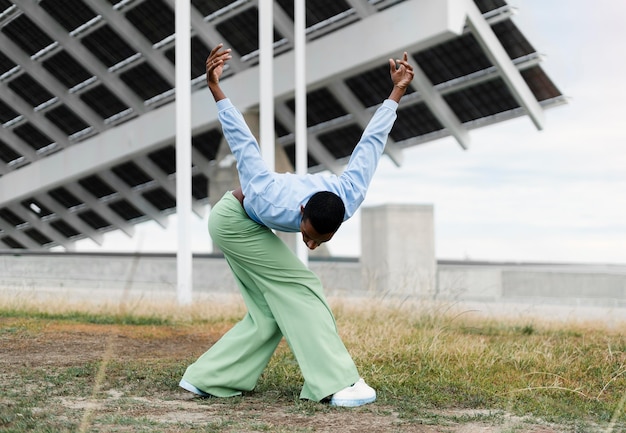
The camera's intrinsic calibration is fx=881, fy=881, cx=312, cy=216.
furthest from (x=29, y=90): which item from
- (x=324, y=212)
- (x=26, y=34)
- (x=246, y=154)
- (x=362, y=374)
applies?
(x=324, y=212)

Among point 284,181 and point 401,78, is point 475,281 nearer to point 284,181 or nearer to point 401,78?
point 401,78

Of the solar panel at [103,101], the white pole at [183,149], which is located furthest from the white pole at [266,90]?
the solar panel at [103,101]

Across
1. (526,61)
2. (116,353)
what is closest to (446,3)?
(526,61)

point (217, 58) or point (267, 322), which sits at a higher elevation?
point (217, 58)

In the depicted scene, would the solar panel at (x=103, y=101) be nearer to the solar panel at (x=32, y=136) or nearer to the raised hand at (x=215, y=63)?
the solar panel at (x=32, y=136)

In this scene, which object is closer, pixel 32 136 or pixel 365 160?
pixel 365 160

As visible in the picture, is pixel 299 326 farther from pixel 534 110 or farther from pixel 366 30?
pixel 534 110

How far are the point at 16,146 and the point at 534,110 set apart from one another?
652 inches

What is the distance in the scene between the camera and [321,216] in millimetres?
4496

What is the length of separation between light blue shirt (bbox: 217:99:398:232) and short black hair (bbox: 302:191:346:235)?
200 mm

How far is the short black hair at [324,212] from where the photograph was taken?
14.8 ft

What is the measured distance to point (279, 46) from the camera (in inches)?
845

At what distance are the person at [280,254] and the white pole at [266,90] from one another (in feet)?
31.2

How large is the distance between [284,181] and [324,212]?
49 centimetres
